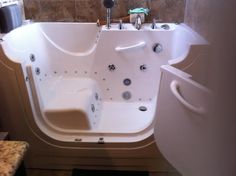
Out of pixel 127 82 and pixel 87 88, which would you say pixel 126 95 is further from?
pixel 87 88

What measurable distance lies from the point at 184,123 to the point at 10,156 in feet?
2.14

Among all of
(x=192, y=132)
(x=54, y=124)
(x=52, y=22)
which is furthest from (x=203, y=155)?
(x=52, y=22)

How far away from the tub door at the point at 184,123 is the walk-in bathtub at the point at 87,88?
0.14 meters

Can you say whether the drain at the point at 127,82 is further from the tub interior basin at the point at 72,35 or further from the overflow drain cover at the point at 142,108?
the tub interior basin at the point at 72,35

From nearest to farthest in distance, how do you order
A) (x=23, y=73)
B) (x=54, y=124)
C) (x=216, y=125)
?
1. (x=216, y=125)
2. (x=23, y=73)
3. (x=54, y=124)

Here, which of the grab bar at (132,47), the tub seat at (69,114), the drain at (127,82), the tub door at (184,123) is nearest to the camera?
the tub door at (184,123)

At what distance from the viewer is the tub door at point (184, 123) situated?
72cm

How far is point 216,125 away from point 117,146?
0.98m

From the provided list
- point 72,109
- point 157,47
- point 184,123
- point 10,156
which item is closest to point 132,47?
point 157,47

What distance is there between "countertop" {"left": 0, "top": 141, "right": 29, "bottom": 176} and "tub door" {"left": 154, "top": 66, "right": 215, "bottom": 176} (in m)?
0.52

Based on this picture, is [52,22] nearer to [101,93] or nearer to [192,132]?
[101,93]

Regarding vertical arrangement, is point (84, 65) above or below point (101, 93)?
above

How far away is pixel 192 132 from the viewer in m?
0.88

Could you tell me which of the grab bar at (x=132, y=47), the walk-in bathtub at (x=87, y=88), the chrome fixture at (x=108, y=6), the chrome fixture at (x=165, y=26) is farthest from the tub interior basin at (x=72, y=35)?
the chrome fixture at (x=165, y=26)
